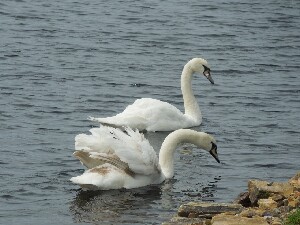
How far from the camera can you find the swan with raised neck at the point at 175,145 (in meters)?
15.2

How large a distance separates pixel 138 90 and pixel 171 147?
535cm

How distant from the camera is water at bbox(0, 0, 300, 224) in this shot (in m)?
14.0

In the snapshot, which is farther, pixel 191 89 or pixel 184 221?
pixel 191 89

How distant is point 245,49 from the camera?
81.6 feet

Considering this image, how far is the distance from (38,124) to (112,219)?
16.3ft

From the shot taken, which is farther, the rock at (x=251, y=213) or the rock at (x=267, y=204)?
the rock at (x=267, y=204)

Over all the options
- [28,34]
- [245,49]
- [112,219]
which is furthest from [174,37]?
[112,219]

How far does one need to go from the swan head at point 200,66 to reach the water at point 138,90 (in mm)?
605

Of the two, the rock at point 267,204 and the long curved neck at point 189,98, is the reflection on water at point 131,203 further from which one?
the long curved neck at point 189,98

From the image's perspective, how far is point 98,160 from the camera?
14.3m

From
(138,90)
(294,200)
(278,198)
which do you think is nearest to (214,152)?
(278,198)

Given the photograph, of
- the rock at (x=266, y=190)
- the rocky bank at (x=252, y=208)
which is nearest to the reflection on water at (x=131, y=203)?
the rocky bank at (x=252, y=208)

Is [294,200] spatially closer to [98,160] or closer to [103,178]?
[103,178]

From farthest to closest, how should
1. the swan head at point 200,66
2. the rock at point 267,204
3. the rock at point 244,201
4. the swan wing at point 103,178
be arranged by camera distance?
the swan head at point 200,66
the swan wing at point 103,178
the rock at point 244,201
the rock at point 267,204
